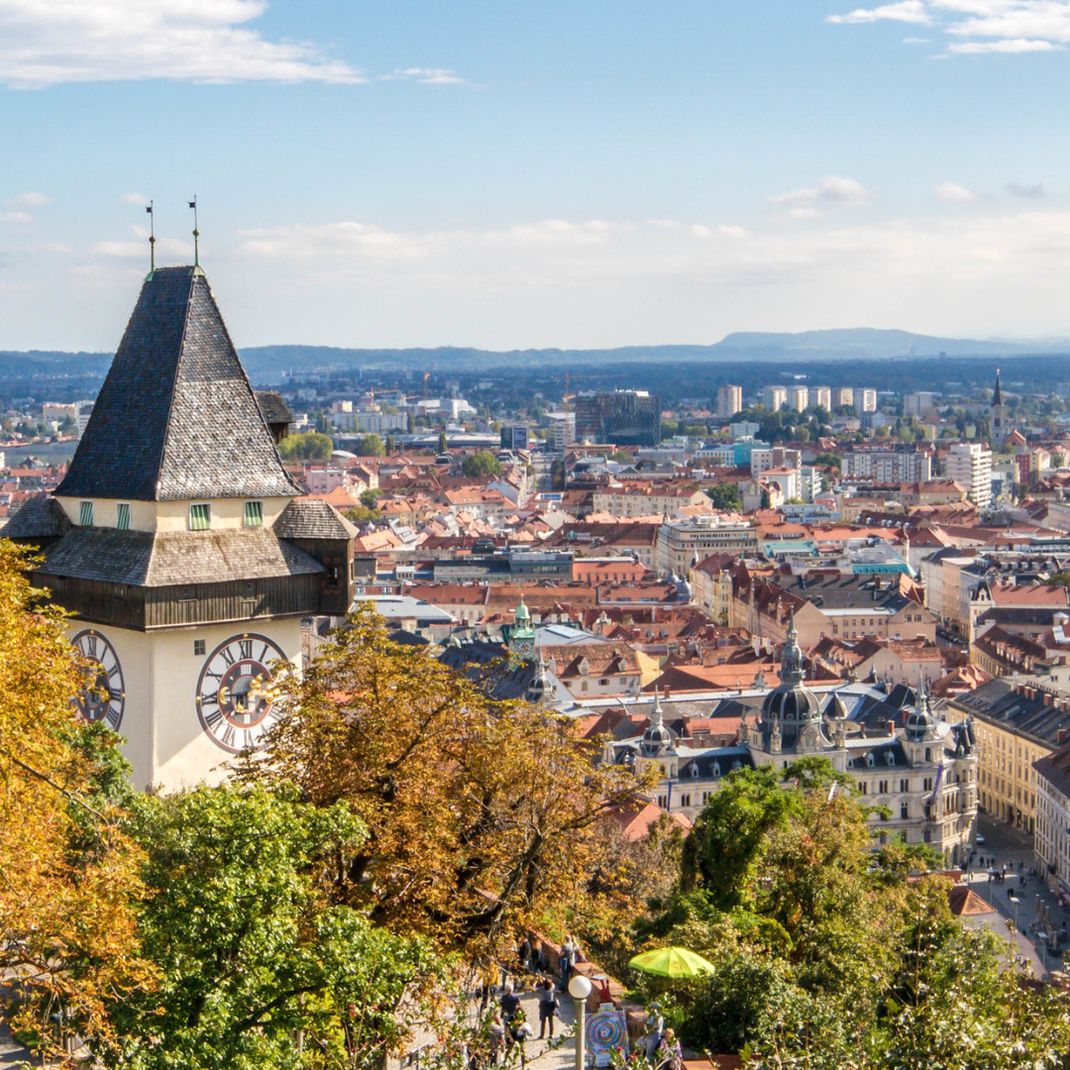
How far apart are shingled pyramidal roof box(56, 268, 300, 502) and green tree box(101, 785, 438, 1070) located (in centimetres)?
684

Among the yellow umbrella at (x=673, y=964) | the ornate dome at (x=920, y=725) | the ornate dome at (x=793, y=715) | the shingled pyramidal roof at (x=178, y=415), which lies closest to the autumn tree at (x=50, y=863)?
the shingled pyramidal roof at (x=178, y=415)

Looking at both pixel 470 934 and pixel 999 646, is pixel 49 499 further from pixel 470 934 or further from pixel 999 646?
pixel 999 646

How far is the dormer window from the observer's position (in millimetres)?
25109

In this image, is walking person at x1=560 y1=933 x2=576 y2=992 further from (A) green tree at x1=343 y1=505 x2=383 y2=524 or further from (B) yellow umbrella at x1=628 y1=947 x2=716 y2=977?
(A) green tree at x1=343 y1=505 x2=383 y2=524

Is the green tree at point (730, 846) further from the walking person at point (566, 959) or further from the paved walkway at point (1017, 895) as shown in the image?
the paved walkway at point (1017, 895)

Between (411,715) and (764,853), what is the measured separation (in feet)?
49.7

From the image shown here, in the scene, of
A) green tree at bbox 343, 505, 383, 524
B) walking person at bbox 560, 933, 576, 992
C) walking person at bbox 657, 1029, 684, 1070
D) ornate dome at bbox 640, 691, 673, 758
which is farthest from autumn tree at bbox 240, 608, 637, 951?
green tree at bbox 343, 505, 383, 524

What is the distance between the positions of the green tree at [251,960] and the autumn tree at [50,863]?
43cm

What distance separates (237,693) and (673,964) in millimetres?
7252

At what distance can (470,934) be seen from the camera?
22.5 m

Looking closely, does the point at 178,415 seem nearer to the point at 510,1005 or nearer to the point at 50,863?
the point at 50,863

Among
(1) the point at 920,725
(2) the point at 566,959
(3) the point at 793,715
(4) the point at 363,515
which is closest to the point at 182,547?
(2) the point at 566,959

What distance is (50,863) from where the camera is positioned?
1817cm

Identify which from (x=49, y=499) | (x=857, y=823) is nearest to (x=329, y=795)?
(x=49, y=499)
